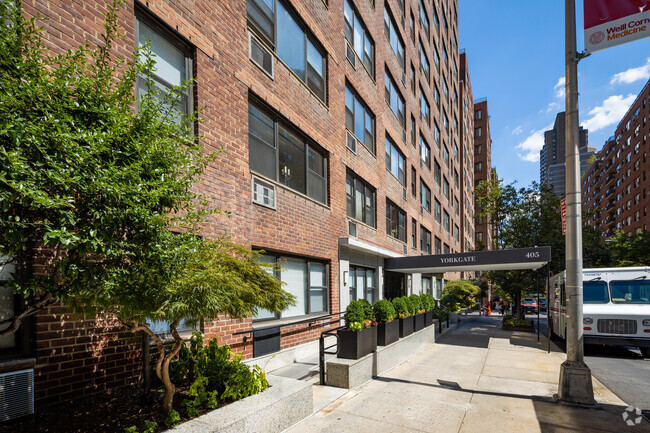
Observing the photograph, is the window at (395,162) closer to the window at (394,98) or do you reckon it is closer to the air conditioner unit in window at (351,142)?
the window at (394,98)

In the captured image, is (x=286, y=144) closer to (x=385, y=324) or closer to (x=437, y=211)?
(x=385, y=324)

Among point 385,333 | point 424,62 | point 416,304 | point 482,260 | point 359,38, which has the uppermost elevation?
point 424,62

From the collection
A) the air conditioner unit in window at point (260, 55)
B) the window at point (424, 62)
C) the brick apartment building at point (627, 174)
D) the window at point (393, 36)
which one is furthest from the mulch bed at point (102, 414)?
the brick apartment building at point (627, 174)

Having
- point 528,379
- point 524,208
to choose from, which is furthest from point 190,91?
point 524,208

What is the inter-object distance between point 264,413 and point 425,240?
22829 millimetres

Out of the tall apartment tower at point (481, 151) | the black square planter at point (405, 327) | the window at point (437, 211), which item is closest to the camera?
the black square planter at point (405, 327)

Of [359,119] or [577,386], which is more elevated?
[359,119]

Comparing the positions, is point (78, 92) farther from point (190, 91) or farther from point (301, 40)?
point (301, 40)

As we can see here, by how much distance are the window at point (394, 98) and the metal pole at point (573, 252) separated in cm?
1111

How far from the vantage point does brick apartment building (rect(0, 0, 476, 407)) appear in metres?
5.07

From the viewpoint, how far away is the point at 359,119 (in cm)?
1509

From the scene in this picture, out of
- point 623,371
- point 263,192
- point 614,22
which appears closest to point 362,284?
point 263,192

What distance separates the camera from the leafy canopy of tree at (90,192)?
2643 mm

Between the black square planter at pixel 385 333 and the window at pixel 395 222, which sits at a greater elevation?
the window at pixel 395 222
